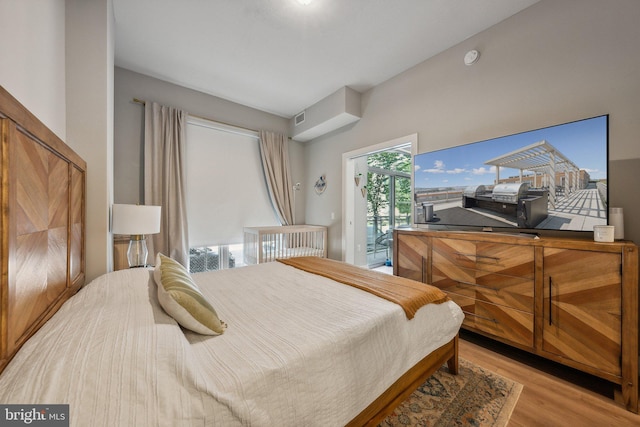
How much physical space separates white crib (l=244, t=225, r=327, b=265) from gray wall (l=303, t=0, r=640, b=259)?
6.58 feet

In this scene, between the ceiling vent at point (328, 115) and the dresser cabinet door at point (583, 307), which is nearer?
the dresser cabinet door at point (583, 307)

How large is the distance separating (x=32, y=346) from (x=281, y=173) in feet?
12.8

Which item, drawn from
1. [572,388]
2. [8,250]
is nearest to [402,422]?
[572,388]

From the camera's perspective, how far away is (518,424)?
4.54 feet

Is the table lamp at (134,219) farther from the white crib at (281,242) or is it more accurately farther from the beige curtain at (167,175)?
the white crib at (281,242)

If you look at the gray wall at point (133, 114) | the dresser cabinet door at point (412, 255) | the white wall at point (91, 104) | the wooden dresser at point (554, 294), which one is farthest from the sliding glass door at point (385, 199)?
the white wall at point (91, 104)

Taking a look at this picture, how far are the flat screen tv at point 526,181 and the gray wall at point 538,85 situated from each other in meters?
0.27

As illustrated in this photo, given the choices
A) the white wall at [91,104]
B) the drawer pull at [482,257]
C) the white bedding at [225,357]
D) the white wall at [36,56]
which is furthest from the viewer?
the drawer pull at [482,257]

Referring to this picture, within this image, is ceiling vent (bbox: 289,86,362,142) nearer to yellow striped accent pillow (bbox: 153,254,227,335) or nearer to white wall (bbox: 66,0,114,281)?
white wall (bbox: 66,0,114,281)

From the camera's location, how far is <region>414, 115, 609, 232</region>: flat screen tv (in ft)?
5.61

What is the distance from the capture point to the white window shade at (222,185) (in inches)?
144

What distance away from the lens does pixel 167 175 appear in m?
3.29

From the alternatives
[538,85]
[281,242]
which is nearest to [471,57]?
[538,85]

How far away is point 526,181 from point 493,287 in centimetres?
91
